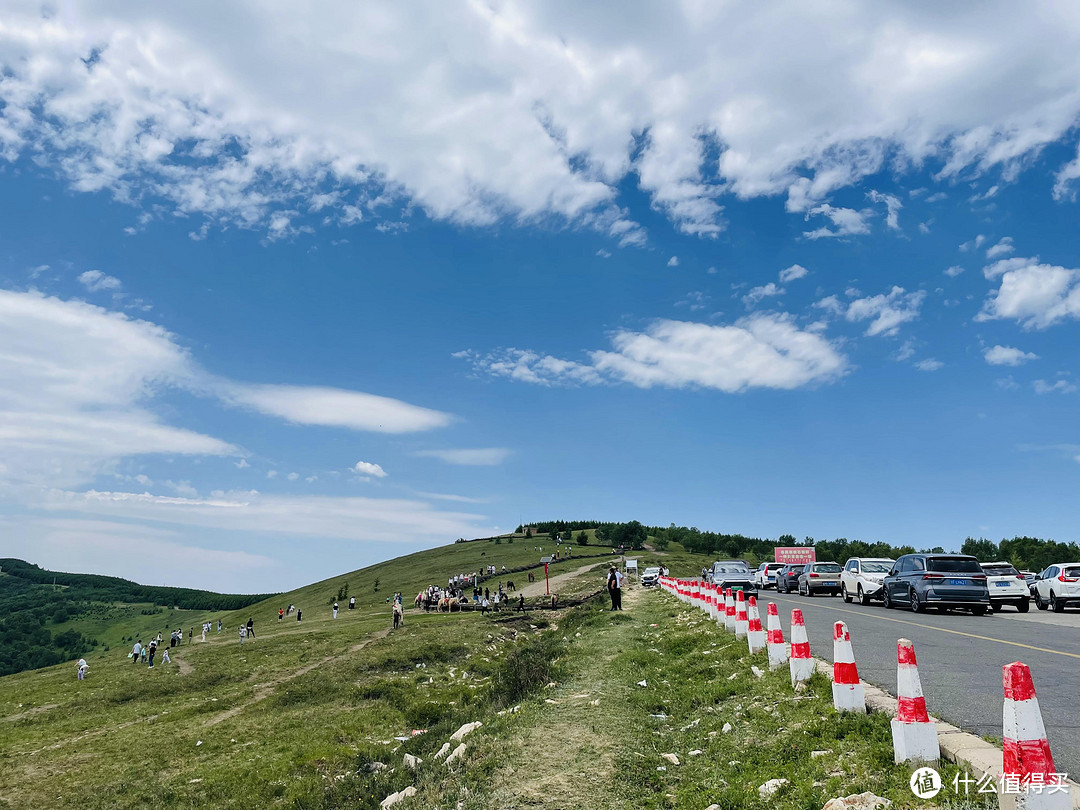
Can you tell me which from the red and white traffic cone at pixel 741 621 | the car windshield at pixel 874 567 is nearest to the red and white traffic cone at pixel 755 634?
the red and white traffic cone at pixel 741 621

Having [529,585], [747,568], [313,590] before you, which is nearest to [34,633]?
[313,590]

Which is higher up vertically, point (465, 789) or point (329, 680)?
point (465, 789)

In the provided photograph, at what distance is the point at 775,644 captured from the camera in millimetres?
10180

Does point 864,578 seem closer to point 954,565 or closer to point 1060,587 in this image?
point 1060,587

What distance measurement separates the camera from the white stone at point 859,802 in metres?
4.89

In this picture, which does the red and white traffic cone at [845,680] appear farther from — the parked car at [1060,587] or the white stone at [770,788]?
the parked car at [1060,587]

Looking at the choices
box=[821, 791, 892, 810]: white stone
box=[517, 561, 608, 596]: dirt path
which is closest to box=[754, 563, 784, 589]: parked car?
box=[517, 561, 608, 596]: dirt path

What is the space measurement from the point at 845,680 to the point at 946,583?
722 inches

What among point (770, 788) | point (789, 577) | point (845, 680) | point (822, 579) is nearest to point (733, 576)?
point (822, 579)

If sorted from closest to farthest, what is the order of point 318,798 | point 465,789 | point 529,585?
point 465,789, point 318,798, point 529,585

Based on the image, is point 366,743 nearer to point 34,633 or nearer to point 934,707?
point 934,707

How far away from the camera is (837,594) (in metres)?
39.8

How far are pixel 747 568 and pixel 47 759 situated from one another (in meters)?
30.8

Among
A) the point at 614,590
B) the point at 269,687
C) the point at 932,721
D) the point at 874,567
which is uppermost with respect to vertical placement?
the point at 932,721
